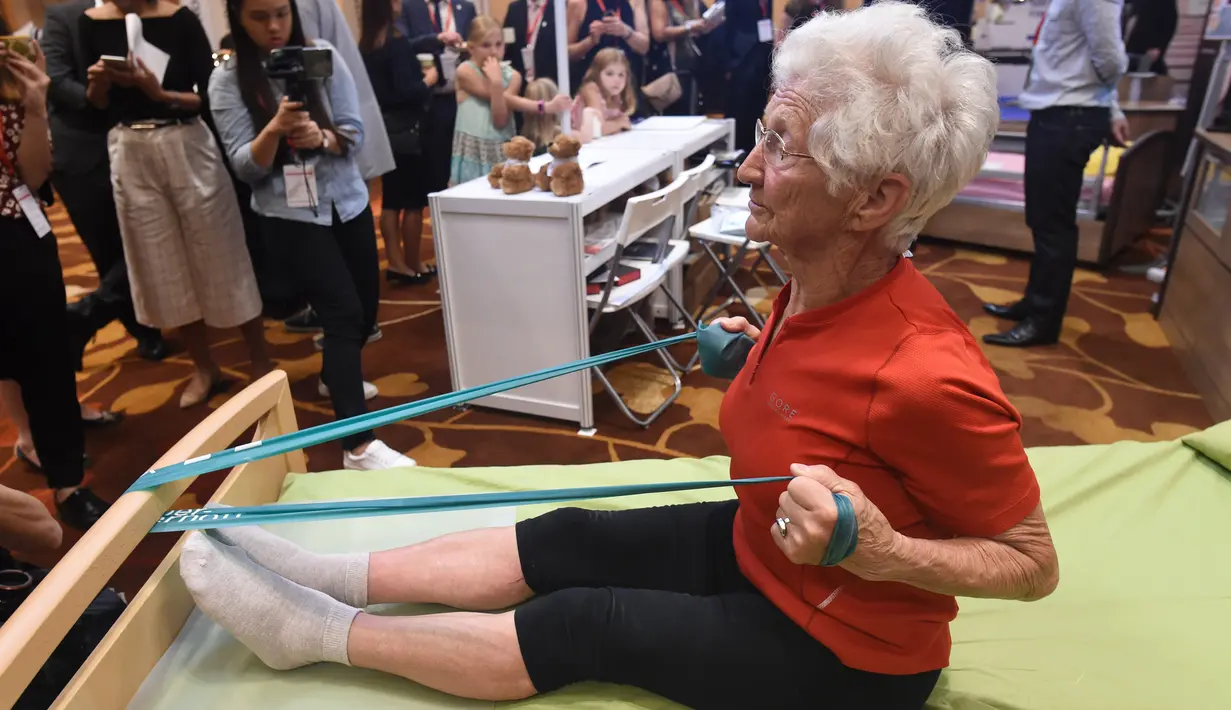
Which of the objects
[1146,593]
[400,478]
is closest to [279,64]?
[400,478]

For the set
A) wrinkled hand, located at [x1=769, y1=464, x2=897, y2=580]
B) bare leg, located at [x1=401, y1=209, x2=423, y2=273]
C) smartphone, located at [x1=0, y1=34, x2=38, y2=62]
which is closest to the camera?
wrinkled hand, located at [x1=769, y1=464, x2=897, y2=580]

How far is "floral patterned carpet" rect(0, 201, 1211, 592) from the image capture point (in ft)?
8.95

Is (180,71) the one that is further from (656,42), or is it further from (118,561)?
(656,42)

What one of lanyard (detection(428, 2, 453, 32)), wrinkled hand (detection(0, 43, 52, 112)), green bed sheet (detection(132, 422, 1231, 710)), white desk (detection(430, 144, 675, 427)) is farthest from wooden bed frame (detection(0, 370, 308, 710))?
lanyard (detection(428, 2, 453, 32))

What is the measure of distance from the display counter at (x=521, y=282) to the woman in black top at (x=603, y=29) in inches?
63.6

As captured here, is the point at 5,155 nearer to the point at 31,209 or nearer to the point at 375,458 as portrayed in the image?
the point at 31,209

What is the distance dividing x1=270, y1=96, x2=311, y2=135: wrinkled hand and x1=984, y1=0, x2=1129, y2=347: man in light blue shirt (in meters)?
2.84

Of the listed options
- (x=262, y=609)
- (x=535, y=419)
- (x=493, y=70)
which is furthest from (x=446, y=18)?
(x=262, y=609)

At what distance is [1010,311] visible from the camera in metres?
3.83

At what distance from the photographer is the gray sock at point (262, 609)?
1.22 meters

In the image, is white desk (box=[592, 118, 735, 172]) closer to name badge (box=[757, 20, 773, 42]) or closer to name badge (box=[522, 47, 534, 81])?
name badge (box=[522, 47, 534, 81])

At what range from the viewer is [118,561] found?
3.72 feet

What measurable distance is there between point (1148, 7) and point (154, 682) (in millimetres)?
6213

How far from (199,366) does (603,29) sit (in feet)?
9.12
